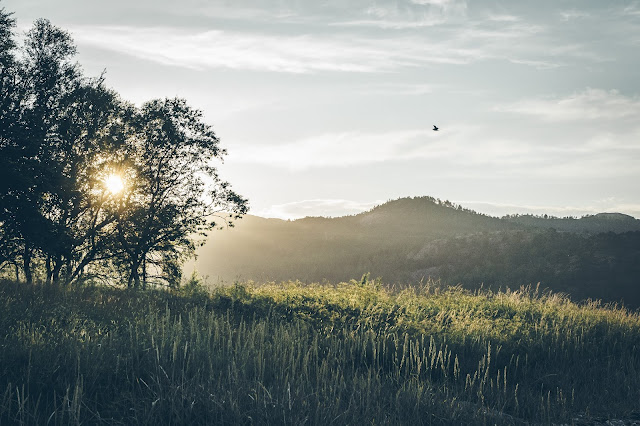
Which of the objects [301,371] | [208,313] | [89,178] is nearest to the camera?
[301,371]

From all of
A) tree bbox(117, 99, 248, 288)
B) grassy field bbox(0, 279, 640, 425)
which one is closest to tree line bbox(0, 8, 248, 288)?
tree bbox(117, 99, 248, 288)

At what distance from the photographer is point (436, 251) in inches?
2050

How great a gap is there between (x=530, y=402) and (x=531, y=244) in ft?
139

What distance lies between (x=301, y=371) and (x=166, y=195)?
18.7m

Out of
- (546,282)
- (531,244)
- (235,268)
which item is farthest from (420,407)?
(235,268)

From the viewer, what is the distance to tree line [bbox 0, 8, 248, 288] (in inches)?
762

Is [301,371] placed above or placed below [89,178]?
below

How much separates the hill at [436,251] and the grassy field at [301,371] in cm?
2012

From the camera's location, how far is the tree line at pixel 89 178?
1936 cm

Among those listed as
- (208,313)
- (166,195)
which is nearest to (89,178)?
(166,195)

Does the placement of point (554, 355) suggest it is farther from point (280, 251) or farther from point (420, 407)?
point (280, 251)

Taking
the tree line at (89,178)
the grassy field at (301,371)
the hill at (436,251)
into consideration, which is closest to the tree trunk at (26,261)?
the tree line at (89,178)

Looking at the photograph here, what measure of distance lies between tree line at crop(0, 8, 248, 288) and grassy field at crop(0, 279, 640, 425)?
7.61 m

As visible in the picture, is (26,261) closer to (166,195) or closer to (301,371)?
(166,195)
